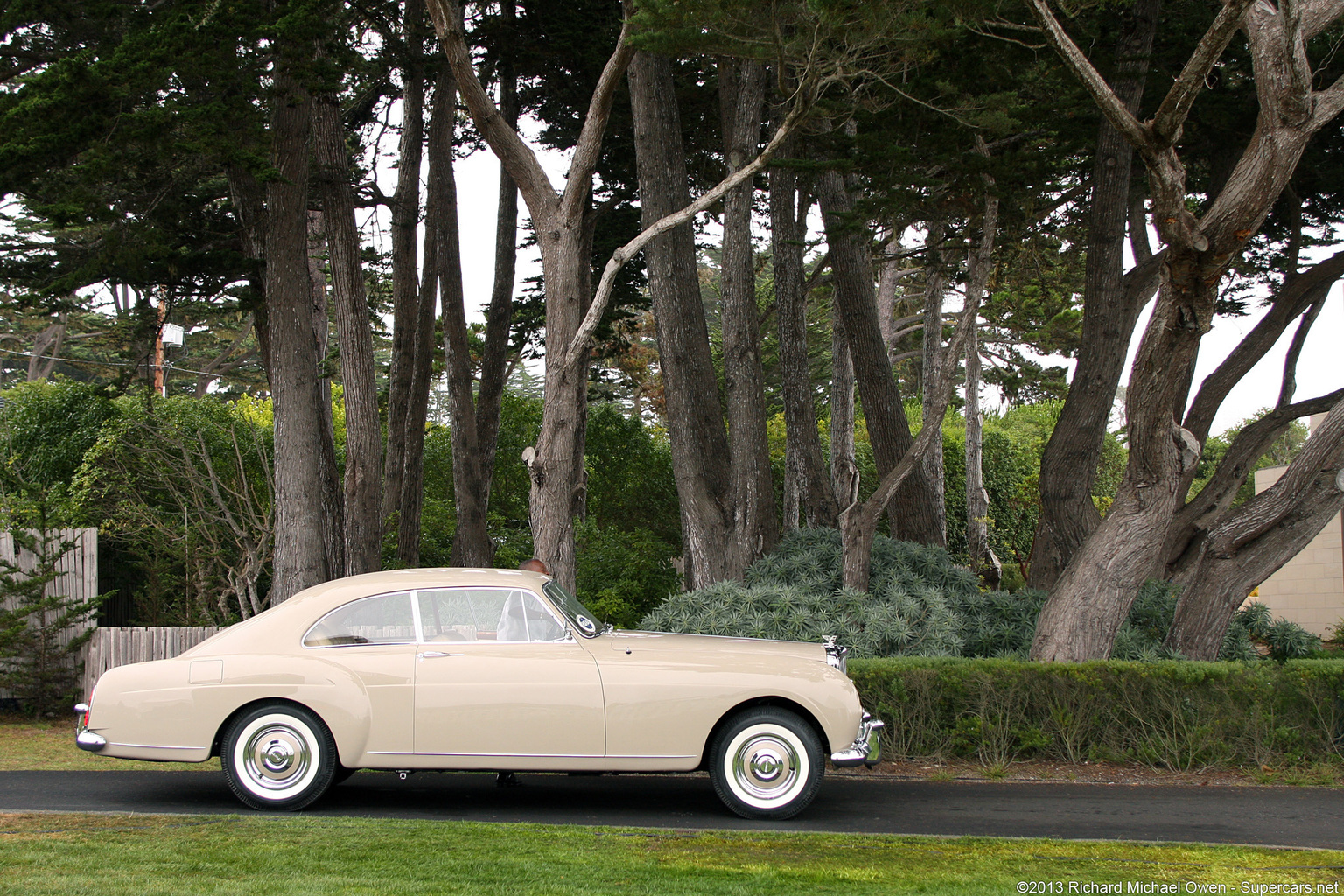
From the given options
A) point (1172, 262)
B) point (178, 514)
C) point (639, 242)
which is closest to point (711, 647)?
point (639, 242)

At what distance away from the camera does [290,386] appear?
12.9 metres

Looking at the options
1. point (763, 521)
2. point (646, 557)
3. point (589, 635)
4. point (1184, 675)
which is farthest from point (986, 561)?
point (589, 635)

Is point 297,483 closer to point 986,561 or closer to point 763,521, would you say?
point 763,521

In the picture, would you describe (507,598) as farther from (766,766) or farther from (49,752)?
(49,752)

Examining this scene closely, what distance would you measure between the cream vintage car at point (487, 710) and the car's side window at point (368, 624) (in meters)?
0.02

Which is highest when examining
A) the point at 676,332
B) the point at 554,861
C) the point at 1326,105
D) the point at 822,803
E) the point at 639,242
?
Answer: the point at 1326,105

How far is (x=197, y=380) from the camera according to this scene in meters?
38.6

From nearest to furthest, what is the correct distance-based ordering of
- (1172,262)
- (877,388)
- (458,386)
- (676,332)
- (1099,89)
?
(1099,89) < (1172,262) < (676,332) < (877,388) < (458,386)

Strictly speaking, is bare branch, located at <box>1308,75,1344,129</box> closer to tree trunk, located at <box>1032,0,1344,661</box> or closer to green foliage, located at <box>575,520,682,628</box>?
tree trunk, located at <box>1032,0,1344,661</box>

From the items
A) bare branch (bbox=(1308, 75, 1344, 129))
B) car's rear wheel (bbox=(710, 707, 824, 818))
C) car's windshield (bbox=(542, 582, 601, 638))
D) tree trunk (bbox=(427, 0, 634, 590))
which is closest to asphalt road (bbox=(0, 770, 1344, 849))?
car's rear wheel (bbox=(710, 707, 824, 818))

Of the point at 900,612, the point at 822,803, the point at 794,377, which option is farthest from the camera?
the point at 794,377

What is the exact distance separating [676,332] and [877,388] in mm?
3311

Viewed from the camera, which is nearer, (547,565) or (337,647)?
(337,647)

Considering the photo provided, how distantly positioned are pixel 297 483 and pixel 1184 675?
33.0ft
